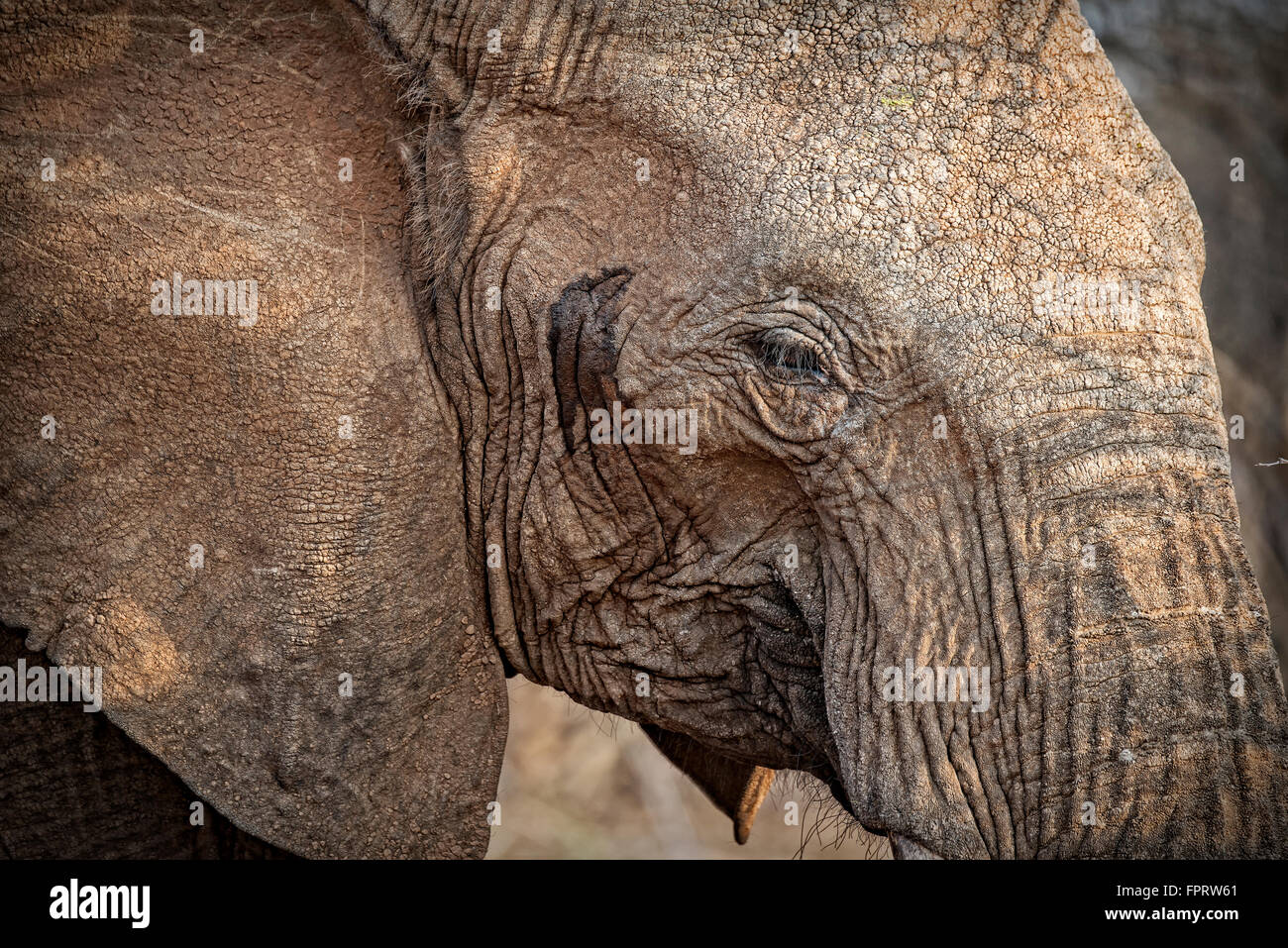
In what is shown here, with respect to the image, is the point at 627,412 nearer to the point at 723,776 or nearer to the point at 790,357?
the point at 790,357

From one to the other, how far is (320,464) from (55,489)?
449mm

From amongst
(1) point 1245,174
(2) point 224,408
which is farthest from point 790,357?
(1) point 1245,174

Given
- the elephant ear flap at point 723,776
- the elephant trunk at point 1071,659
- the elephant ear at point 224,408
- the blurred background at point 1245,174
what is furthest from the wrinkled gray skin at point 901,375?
the blurred background at point 1245,174

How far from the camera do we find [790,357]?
2166mm

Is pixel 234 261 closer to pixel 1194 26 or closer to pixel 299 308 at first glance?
pixel 299 308

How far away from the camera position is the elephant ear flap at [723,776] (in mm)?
3119

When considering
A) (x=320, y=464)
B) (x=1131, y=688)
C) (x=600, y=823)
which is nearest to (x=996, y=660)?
(x=1131, y=688)

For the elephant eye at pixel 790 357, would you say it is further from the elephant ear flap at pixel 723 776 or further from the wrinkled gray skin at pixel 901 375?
the elephant ear flap at pixel 723 776

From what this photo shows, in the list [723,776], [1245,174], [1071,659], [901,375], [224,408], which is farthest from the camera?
[1245,174]

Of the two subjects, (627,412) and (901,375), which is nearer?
(901,375)

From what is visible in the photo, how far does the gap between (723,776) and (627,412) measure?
1.21 metres

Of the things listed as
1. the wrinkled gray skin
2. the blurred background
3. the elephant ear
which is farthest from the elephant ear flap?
the blurred background

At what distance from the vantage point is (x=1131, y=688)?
77.6 inches

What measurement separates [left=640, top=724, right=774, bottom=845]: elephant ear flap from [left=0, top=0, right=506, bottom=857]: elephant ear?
2.97 ft
